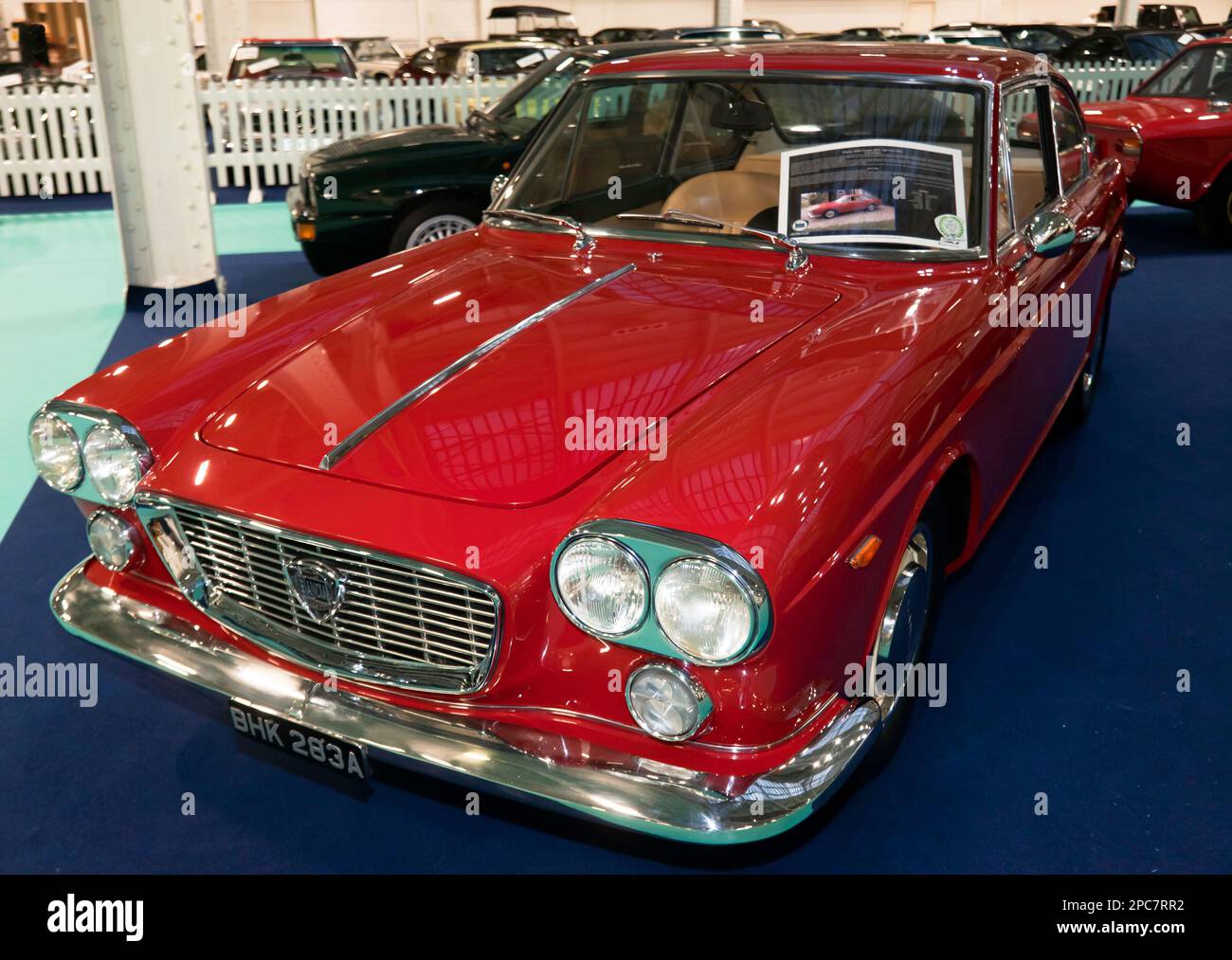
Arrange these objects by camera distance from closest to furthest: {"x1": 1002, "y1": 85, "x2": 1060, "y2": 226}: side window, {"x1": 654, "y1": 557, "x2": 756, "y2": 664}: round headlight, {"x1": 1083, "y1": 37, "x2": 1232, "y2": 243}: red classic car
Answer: {"x1": 654, "y1": 557, "x2": 756, "y2": 664}: round headlight → {"x1": 1002, "y1": 85, "x2": 1060, "y2": 226}: side window → {"x1": 1083, "y1": 37, "x2": 1232, "y2": 243}: red classic car

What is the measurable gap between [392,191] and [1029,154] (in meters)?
4.15

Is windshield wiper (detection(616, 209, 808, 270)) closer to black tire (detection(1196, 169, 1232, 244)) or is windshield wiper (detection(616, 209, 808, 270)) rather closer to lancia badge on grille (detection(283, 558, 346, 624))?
lancia badge on grille (detection(283, 558, 346, 624))

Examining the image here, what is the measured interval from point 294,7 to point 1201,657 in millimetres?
28026

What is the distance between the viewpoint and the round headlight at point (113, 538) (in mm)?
2531

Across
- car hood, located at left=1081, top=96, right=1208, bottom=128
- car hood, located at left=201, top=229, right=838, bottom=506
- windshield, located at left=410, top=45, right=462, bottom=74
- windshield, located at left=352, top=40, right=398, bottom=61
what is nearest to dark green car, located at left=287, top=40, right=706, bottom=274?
car hood, located at left=1081, top=96, right=1208, bottom=128

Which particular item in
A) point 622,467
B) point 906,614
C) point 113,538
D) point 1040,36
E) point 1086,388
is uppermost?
point 1040,36

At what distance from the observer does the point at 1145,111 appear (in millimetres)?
7840

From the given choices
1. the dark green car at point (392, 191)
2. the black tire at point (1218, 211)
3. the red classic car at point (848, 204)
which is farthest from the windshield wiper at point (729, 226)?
the black tire at point (1218, 211)

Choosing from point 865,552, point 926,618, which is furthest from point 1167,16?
point 865,552

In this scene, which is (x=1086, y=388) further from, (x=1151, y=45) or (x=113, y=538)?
(x=1151, y=45)

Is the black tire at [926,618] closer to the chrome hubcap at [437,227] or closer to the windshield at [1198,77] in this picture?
the chrome hubcap at [437,227]

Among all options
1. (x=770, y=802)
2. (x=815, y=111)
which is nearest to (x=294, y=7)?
(x=815, y=111)

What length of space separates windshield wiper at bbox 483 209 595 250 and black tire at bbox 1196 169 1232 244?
6.37 m

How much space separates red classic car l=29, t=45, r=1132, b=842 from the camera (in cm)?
192
